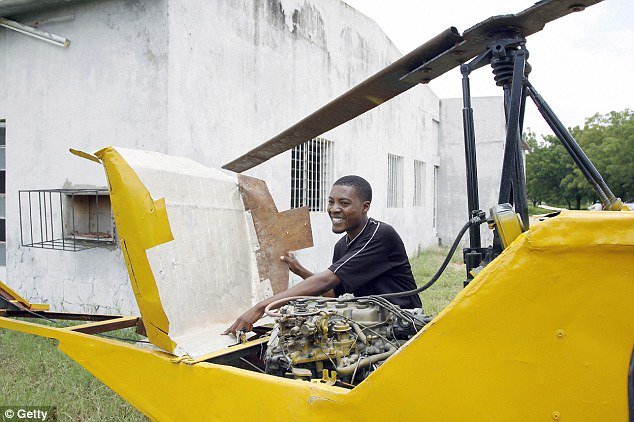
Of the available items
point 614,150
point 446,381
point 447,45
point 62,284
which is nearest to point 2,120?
point 62,284

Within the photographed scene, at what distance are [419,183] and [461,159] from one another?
2660mm

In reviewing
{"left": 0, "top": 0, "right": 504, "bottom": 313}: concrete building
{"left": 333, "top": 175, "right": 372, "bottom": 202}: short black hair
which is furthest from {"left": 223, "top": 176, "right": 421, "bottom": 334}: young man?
{"left": 0, "top": 0, "right": 504, "bottom": 313}: concrete building

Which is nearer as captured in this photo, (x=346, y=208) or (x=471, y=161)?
(x=471, y=161)

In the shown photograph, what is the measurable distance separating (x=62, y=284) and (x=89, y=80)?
7.69ft

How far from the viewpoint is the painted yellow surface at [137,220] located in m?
2.07

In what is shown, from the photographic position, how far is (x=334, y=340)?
2104 mm

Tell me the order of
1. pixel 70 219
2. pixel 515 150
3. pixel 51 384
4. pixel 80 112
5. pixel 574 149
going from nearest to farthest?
pixel 515 150 → pixel 574 149 → pixel 51 384 → pixel 80 112 → pixel 70 219

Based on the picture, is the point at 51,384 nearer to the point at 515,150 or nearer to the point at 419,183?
the point at 515,150

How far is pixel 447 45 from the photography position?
1.99 metres

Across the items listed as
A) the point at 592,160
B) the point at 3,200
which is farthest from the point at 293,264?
the point at 592,160

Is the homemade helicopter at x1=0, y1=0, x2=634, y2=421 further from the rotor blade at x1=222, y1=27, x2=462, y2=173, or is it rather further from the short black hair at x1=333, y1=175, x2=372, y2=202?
the short black hair at x1=333, y1=175, x2=372, y2=202

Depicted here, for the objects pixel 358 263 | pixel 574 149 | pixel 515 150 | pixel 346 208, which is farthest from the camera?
pixel 346 208

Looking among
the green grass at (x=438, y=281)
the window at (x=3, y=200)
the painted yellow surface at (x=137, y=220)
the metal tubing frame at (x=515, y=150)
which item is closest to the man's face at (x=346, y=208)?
the painted yellow surface at (x=137, y=220)

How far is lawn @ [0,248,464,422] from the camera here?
12.0ft
